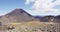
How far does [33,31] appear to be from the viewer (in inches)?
3971

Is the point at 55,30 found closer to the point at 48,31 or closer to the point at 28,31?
the point at 48,31

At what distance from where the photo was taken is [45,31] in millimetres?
107625

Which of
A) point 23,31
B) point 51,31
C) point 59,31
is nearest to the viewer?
point 23,31

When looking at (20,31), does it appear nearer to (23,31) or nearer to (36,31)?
(23,31)

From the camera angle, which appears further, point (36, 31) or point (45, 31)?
point (45, 31)

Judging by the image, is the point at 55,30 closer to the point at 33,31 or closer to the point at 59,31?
the point at 59,31

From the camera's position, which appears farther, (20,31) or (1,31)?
(1,31)

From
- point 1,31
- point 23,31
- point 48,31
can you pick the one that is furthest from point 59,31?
point 1,31

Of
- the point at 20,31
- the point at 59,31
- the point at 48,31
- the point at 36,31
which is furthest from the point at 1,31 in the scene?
the point at 59,31

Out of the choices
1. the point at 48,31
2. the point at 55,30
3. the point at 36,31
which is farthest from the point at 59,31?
the point at 36,31

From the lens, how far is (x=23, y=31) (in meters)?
99.3

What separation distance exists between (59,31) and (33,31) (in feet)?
76.5

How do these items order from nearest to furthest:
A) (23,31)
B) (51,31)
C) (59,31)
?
(23,31)
(51,31)
(59,31)

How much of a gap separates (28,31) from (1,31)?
22.4m
